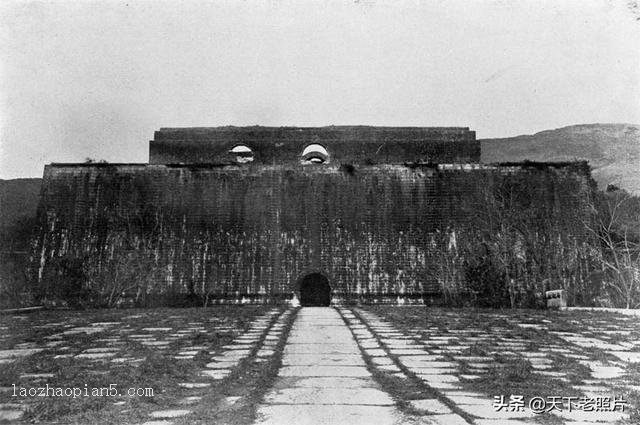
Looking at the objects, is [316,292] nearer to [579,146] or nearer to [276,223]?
[276,223]

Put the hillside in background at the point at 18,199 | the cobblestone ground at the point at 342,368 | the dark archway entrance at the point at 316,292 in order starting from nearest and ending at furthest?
the cobblestone ground at the point at 342,368
the dark archway entrance at the point at 316,292
the hillside in background at the point at 18,199

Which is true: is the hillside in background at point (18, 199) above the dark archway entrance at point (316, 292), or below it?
above

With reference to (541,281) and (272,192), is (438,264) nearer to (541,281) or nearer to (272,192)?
(541,281)

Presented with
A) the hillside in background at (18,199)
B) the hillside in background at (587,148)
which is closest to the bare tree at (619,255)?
the hillside in background at (587,148)

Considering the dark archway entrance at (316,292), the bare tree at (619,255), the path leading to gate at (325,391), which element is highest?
the bare tree at (619,255)

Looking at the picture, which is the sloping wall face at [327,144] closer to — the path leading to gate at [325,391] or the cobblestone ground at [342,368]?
the cobblestone ground at [342,368]

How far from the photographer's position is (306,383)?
7.45 m

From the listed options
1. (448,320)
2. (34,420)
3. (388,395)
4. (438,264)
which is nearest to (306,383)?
(388,395)

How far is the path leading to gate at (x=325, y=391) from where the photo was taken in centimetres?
586

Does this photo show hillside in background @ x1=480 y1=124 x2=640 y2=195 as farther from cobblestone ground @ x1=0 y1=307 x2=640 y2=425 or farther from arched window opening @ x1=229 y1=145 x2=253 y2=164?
cobblestone ground @ x1=0 y1=307 x2=640 y2=425

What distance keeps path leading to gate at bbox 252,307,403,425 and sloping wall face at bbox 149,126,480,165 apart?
22.8 m

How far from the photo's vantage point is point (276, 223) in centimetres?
2622

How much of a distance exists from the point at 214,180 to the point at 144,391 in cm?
2097

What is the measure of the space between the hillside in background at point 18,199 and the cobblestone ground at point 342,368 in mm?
35546
